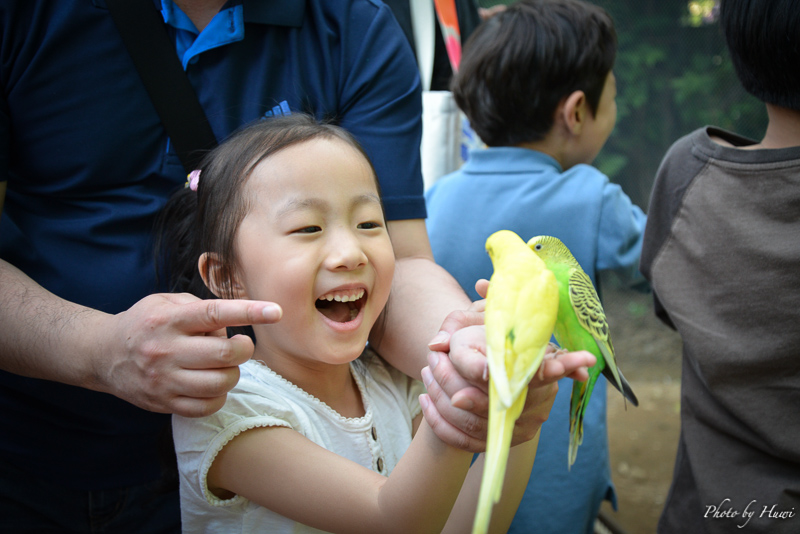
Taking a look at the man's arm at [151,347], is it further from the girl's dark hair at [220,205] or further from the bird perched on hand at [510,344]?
the bird perched on hand at [510,344]

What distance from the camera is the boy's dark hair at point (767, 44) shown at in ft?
5.61

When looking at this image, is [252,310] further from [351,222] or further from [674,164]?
[674,164]

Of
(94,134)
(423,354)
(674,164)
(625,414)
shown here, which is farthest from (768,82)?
(625,414)

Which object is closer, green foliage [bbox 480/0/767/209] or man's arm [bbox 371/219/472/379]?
man's arm [bbox 371/219/472/379]

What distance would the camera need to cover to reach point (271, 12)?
5.84ft

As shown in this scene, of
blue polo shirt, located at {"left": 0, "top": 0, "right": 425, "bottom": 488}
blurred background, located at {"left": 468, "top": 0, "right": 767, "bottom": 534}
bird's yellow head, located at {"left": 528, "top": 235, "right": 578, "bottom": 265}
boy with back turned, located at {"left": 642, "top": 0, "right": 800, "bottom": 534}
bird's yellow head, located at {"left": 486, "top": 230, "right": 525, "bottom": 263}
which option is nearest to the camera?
bird's yellow head, located at {"left": 486, "top": 230, "right": 525, "bottom": 263}

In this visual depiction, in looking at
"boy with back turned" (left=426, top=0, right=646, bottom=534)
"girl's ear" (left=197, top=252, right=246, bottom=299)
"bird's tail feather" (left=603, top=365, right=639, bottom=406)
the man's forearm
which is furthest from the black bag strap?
"bird's tail feather" (left=603, top=365, right=639, bottom=406)

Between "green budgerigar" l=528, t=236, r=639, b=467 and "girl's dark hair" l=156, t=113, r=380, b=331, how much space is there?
0.61 meters

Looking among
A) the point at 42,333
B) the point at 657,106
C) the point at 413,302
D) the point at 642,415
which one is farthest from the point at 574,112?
the point at 642,415

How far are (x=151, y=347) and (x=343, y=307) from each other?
0.48 metres

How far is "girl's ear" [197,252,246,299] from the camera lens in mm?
1508

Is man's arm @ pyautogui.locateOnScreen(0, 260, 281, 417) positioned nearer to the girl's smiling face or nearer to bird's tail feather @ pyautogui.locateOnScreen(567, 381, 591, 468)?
the girl's smiling face

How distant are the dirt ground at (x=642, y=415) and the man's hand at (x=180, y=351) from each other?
3562 mm

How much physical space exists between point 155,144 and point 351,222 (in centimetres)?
73
